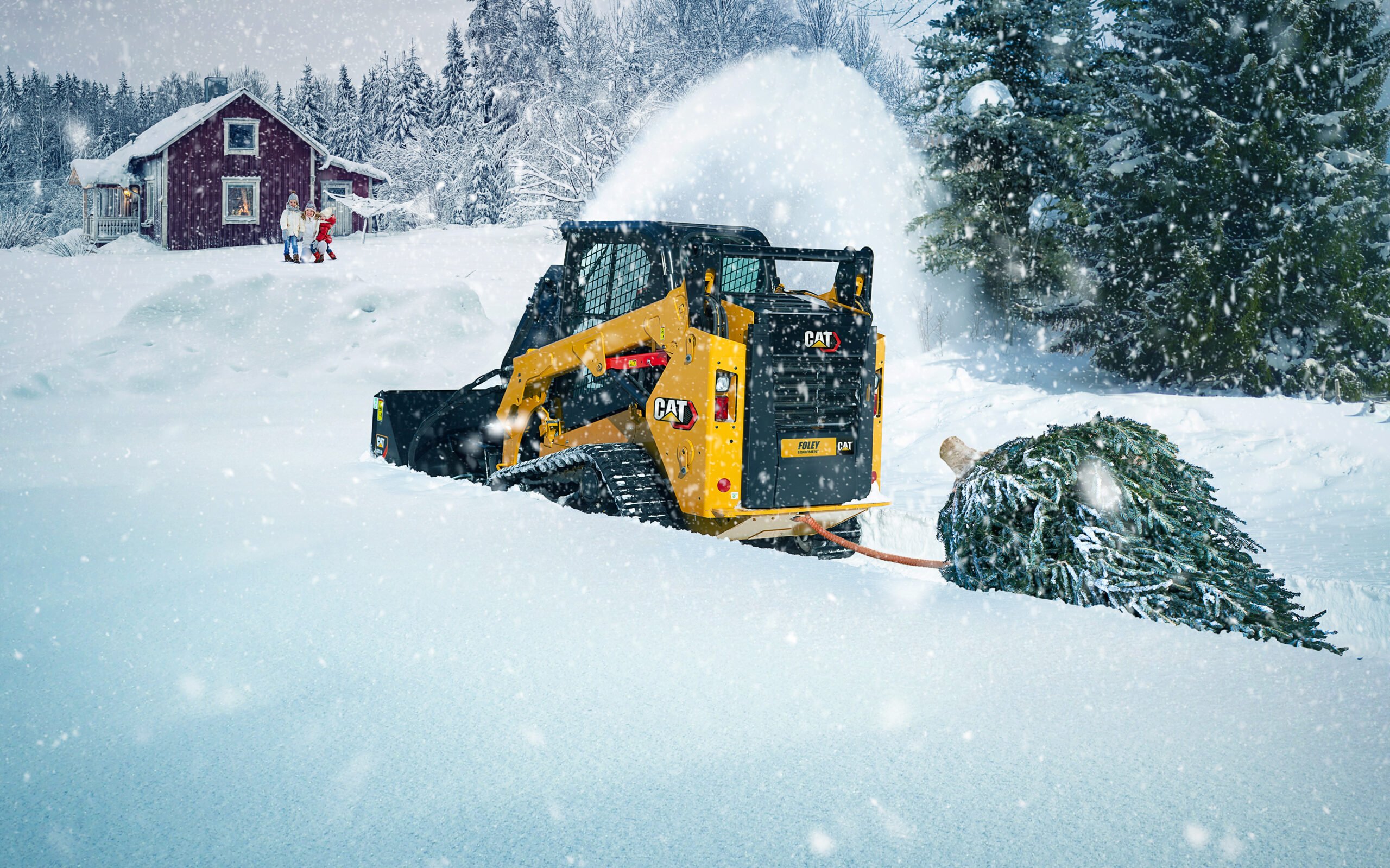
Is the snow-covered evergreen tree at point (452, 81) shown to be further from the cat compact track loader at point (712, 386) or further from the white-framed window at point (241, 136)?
the cat compact track loader at point (712, 386)

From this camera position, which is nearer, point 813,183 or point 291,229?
point 813,183

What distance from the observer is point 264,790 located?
249cm

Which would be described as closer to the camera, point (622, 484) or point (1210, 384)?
point (622, 484)

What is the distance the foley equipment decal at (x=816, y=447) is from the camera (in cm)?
644

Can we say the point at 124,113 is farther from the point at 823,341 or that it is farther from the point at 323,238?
the point at 823,341


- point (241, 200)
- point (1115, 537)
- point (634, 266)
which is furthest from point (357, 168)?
point (1115, 537)

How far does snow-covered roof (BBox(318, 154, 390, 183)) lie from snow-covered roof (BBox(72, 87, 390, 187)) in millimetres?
60

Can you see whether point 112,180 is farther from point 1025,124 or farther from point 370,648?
point 370,648

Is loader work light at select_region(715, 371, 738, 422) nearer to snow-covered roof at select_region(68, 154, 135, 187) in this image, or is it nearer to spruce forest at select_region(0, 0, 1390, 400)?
spruce forest at select_region(0, 0, 1390, 400)

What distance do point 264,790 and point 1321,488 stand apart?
7.84 meters

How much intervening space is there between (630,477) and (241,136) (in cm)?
3203

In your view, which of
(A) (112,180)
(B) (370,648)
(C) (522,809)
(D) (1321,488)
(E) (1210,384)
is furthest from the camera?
(A) (112,180)

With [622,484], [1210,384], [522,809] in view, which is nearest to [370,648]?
[522,809]

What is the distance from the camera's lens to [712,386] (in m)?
6.11
